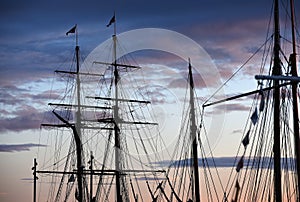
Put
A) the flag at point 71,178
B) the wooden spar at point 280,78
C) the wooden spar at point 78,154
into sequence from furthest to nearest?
the flag at point 71,178, the wooden spar at point 78,154, the wooden spar at point 280,78

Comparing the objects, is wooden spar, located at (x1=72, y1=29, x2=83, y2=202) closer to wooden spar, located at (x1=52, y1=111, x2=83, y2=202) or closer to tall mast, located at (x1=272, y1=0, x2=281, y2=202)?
wooden spar, located at (x1=52, y1=111, x2=83, y2=202)

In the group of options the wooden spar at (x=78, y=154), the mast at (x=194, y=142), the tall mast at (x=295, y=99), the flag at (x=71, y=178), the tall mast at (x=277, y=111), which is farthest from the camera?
the flag at (x=71, y=178)

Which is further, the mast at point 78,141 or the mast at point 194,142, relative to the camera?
the mast at point 78,141

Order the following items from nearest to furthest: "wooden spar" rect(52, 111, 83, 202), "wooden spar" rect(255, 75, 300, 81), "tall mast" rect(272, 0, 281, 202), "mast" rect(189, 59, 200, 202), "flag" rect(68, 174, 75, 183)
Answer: "wooden spar" rect(255, 75, 300, 81) < "tall mast" rect(272, 0, 281, 202) < "mast" rect(189, 59, 200, 202) < "wooden spar" rect(52, 111, 83, 202) < "flag" rect(68, 174, 75, 183)

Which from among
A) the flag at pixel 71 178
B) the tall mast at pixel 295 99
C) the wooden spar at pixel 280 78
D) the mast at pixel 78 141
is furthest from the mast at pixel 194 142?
the flag at pixel 71 178

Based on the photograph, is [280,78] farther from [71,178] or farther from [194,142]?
[71,178]

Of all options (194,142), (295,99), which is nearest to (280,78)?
(295,99)

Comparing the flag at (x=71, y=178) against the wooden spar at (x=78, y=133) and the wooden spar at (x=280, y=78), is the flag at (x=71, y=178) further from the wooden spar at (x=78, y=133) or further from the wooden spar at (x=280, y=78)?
the wooden spar at (x=280, y=78)

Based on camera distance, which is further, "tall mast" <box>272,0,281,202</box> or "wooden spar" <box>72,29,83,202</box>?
Answer: "wooden spar" <box>72,29,83,202</box>

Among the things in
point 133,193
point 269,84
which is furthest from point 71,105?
point 269,84

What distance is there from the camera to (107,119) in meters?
86.7

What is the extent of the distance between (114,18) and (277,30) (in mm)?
43495

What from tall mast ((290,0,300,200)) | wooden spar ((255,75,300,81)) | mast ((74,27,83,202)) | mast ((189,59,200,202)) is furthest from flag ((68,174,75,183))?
wooden spar ((255,75,300,81))

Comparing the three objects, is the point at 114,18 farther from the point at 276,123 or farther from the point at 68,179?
the point at 276,123
